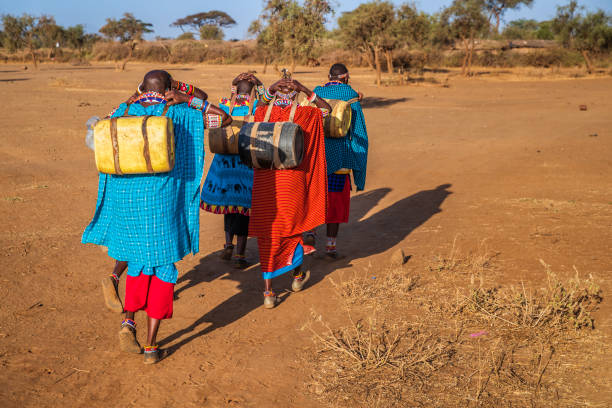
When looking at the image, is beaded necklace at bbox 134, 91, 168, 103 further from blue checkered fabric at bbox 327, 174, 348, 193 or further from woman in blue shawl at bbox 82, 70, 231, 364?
blue checkered fabric at bbox 327, 174, 348, 193

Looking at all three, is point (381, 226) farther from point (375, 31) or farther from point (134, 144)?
point (375, 31)

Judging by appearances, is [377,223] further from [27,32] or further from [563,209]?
[27,32]

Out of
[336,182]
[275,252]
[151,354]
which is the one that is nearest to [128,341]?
[151,354]

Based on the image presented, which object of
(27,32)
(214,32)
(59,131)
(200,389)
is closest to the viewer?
(200,389)

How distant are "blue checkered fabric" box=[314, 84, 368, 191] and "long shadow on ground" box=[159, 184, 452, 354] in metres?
0.86

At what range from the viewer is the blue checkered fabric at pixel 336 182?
5.45 metres

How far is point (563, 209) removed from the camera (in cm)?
648

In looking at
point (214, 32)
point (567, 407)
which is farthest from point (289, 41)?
point (214, 32)

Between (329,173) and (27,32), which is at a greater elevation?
(27,32)

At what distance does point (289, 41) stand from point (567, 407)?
18191mm

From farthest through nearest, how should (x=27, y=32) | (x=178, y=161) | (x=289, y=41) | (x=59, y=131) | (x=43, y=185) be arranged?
1. (x=27, y=32)
2. (x=289, y=41)
3. (x=59, y=131)
4. (x=43, y=185)
5. (x=178, y=161)

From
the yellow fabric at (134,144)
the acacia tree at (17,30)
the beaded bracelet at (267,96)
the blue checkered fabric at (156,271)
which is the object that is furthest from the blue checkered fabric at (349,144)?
the acacia tree at (17,30)

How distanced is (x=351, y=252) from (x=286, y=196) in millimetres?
1717

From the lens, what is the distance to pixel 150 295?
344 centimetres
